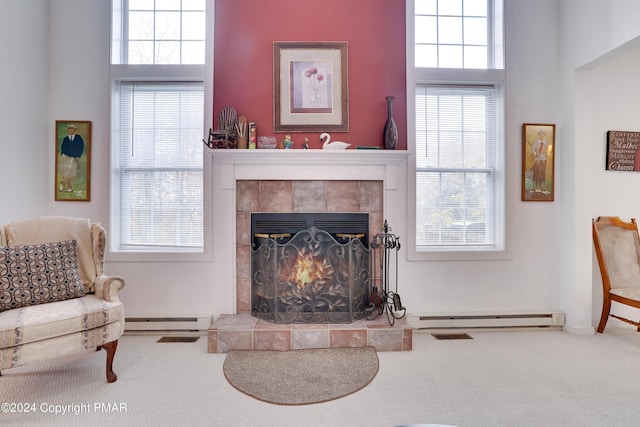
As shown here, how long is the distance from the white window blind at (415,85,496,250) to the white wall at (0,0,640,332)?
0.21 m

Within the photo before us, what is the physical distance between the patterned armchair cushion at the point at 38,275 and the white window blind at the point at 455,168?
291cm

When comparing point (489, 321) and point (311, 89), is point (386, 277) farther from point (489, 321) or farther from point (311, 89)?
point (311, 89)

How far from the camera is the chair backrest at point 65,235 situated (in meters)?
2.41

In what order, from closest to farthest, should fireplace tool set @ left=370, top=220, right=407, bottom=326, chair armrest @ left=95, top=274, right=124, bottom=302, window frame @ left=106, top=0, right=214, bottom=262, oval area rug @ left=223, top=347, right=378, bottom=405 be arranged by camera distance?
oval area rug @ left=223, top=347, right=378, bottom=405
chair armrest @ left=95, top=274, right=124, bottom=302
fireplace tool set @ left=370, top=220, right=407, bottom=326
window frame @ left=106, top=0, right=214, bottom=262

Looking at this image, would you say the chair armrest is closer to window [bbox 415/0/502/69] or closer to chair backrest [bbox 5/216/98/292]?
chair backrest [bbox 5/216/98/292]

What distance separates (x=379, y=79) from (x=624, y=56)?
2.45m

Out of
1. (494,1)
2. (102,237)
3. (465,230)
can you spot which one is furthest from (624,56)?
(102,237)

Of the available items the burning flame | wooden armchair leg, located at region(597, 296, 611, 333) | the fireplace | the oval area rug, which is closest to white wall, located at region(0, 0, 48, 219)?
the fireplace

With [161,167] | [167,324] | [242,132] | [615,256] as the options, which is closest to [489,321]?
[615,256]

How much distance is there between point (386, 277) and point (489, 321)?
1092mm

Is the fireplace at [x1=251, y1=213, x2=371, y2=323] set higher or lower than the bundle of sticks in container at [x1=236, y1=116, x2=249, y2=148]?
lower

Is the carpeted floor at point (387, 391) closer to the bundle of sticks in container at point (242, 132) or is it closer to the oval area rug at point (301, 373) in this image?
the oval area rug at point (301, 373)

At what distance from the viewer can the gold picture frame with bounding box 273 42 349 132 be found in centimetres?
315

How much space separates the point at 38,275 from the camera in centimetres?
222
